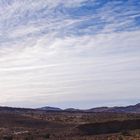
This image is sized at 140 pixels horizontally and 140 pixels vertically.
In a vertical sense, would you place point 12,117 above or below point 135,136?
above

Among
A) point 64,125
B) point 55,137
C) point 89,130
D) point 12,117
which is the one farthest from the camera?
point 12,117

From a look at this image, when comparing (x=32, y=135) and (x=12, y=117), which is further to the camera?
(x=12, y=117)

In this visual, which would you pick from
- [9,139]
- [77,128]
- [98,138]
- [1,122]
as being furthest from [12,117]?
[98,138]

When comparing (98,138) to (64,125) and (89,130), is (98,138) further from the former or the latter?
(64,125)

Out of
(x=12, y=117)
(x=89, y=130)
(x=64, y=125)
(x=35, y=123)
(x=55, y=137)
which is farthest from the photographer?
(x=12, y=117)

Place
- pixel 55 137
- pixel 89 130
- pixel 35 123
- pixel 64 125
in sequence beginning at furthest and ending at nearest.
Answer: pixel 35 123
pixel 64 125
pixel 89 130
pixel 55 137

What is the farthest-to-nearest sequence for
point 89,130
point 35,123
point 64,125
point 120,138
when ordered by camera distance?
1. point 35,123
2. point 64,125
3. point 89,130
4. point 120,138

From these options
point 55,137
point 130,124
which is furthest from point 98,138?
point 130,124

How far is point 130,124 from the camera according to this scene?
75.1m

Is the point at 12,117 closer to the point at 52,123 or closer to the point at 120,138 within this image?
the point at 52,123

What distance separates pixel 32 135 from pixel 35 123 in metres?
27.3

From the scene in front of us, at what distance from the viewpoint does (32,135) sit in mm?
65125

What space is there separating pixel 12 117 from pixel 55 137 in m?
37.7

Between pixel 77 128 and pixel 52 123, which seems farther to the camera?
pixel 52 123
